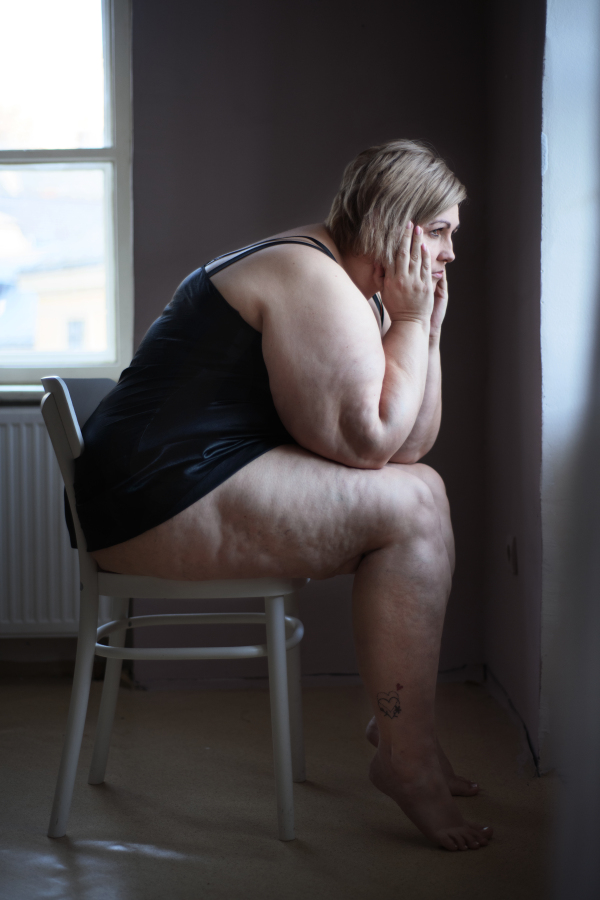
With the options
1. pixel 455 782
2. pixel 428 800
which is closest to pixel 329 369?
pixel 428 800

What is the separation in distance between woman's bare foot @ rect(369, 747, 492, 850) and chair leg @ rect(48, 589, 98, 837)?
0.47 metres

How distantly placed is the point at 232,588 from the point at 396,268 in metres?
0.58

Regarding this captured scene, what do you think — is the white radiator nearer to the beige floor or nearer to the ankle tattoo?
the beige floor

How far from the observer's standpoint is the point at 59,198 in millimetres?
2084

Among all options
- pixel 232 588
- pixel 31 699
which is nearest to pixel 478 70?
pixel 232 588

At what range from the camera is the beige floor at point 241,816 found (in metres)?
0.99

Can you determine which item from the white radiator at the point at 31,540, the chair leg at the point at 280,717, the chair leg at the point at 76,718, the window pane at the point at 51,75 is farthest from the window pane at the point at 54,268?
the chair leg at the point at 280,717

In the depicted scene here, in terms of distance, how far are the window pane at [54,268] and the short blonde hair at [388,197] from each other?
3.54ft

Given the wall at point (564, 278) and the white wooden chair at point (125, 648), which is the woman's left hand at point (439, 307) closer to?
the wall at point (564, 278)

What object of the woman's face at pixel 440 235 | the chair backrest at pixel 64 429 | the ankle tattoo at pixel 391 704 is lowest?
the ankle tattoo at pixel 391 704

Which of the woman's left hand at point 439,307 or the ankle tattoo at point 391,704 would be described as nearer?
the ankle tattoo at point 391,704

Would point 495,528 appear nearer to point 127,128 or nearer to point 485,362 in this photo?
point 485,362

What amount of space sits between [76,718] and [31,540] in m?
0.87

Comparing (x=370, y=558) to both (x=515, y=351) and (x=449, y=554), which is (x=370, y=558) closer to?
(x=449, y=554)
